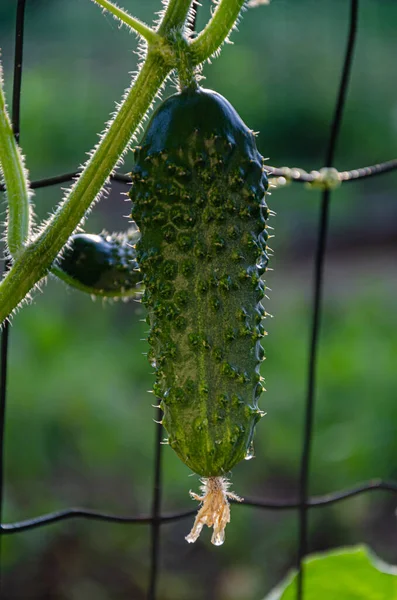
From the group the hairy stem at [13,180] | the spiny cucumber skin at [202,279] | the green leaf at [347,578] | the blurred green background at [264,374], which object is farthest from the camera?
the blurred green background at [264,374]

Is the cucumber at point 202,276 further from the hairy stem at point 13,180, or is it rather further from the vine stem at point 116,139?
the hairy stem at point 13,180

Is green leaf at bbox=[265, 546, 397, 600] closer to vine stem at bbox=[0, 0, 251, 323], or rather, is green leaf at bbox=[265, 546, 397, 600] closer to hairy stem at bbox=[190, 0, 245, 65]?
vine stem at bbox=[0, 0, 251, 323]

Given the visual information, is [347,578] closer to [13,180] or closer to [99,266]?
[99,266]

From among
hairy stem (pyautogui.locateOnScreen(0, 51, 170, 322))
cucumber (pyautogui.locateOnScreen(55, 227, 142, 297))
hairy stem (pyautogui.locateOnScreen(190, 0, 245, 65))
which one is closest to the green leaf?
cucumber (pyautogui.locateOnScreen(55, 227, 142, 297))

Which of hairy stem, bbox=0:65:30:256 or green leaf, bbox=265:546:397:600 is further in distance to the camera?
green leaf, bbox=265:546:397:600

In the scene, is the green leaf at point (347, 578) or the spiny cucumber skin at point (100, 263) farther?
the green leaf at point (347, 578)

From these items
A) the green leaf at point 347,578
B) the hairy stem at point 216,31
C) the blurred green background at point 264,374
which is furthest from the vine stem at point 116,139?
the blurred green background at point 264,374

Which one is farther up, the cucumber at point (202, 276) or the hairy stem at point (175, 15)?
the hairy stem at point (175, 15)
